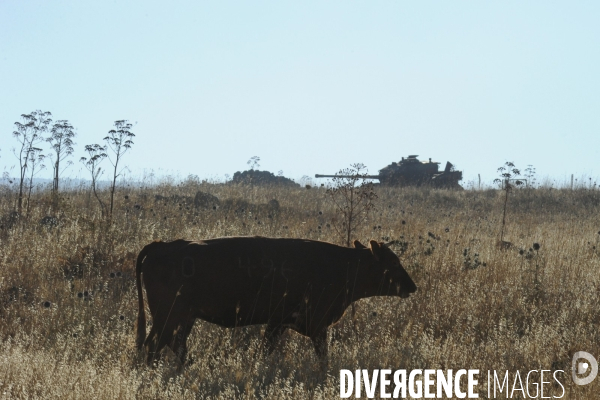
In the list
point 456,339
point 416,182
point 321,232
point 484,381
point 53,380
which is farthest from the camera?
point 416,182

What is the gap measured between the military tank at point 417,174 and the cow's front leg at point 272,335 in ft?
84.2

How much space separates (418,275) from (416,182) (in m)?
24.2

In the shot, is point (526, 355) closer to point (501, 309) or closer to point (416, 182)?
point (501, 309)

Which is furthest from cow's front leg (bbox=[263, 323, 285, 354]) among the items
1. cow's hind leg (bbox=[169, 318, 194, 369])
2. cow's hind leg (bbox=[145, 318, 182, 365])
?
cow's hind leg (bbox=[145, 318, 182, 365])

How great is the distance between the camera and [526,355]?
22.3 feet

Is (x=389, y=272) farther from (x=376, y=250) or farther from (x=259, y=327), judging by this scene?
(x=259, y=327)

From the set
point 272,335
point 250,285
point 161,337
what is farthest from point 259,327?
point 161,337

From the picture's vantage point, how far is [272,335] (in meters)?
6.99

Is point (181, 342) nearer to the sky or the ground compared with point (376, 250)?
nearer to the ground

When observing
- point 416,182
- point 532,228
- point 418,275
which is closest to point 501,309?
point 418,275

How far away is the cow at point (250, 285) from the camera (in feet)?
20.8

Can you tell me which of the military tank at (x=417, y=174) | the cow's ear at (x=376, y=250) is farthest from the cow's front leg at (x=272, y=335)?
the military tank at (x=417, y=174)

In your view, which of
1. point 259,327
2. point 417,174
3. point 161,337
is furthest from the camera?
point 417,174

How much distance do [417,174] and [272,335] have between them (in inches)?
1156
